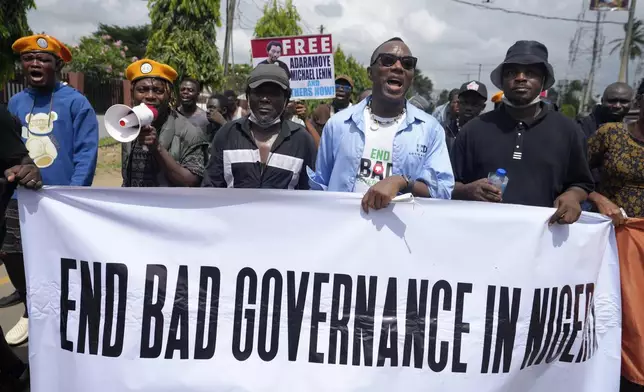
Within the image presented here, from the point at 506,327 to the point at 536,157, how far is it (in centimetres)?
88

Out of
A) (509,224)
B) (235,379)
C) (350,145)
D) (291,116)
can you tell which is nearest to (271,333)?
(235,379)

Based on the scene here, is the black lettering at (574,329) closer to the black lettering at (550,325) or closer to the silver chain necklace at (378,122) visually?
the black lettering at (550,325)

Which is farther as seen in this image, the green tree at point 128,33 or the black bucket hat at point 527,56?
the green tree at point 128,33

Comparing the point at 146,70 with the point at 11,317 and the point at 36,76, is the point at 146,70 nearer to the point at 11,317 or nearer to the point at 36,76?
the point at 36,76

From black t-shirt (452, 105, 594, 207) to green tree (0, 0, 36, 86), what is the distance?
23.1ft

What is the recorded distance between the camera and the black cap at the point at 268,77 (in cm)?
290

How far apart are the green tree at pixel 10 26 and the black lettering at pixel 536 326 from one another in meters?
7.54

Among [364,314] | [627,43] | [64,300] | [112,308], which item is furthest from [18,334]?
[627,43]

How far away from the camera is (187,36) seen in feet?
42.3

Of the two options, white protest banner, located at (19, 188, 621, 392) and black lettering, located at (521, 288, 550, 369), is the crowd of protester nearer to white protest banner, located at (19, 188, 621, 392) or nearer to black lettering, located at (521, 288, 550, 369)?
white protest banner, located at (19, 188, 621, 392)

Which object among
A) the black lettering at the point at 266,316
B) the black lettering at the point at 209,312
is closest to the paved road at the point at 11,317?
the black lettering at the point at 209,312

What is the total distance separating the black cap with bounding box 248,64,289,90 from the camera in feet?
9.52

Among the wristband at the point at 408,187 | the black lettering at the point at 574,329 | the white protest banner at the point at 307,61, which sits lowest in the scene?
the black lettering at the point at 574,329

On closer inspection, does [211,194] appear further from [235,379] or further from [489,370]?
[489,370]
